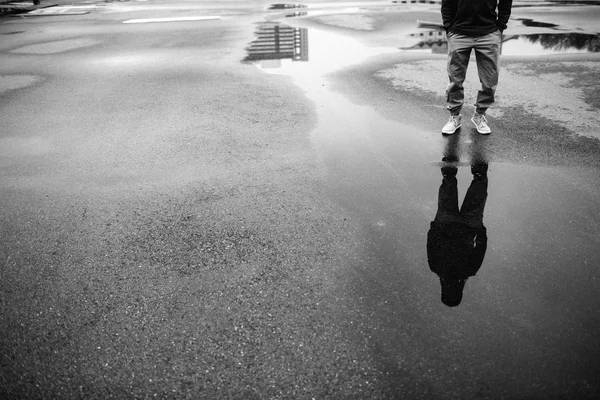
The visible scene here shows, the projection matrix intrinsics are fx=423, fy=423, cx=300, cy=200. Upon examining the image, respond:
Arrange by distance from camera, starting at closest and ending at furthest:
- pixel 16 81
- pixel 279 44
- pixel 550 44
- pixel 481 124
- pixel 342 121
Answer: pixel 481 124 → pixel 342 121 → pixel 16 81 → pixel 550 44 → pixel 279 44

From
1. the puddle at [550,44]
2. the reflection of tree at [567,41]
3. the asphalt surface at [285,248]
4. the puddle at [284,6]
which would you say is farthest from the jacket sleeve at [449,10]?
the puddle at [284,6]

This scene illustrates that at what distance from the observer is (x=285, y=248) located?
3301mm

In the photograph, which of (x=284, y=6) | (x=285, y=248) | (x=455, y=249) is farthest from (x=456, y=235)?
(x=284, y=6)

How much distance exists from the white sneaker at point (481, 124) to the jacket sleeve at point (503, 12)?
105 cm

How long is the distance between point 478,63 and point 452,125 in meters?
0.79

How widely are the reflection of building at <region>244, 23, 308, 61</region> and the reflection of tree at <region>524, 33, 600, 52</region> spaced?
19.5ft

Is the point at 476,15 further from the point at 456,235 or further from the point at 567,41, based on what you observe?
the point at 567,41

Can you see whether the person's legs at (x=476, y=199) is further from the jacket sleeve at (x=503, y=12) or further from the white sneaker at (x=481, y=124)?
the jacket sleeve at (x=503, y=12)

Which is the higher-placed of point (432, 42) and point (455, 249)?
point (432, 42)

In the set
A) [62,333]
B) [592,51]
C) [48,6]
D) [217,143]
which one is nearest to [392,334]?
[62,333]

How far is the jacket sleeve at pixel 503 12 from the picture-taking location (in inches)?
189

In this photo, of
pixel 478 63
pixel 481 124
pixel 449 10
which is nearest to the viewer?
pixel 449 10

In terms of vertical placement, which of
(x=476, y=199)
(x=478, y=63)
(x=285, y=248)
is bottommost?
(x=285, y=248)

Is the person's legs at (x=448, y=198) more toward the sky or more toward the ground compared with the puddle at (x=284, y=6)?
more toward the ground
